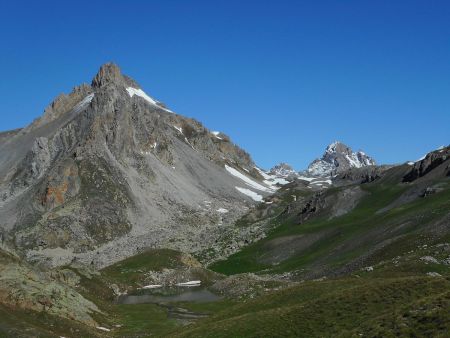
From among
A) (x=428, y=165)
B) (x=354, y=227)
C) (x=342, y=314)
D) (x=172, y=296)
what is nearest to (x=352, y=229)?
(x=354, y=227)

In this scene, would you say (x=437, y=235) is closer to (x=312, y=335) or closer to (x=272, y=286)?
(x=272, y=286)

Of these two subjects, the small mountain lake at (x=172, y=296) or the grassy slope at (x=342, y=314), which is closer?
the grassy slope at (x=342, y=314)

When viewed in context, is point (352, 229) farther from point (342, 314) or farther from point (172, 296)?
point (342, 314)

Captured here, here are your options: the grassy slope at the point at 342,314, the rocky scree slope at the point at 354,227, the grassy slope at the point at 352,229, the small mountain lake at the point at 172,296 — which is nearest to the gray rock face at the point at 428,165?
the rocky scree slope at the point at 354,227

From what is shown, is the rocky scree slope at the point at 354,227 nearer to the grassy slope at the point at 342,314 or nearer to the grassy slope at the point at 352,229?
the grassy slope at the point at 352,229

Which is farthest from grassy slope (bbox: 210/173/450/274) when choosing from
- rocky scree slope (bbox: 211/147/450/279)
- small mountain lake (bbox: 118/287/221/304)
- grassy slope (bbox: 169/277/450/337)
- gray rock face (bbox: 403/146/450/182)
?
grassy slope (bbox: 169/277/450/337)

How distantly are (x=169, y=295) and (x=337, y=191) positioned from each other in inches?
3079

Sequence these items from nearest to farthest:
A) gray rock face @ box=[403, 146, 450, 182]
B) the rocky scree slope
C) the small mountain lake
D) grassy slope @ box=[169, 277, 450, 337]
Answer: grassy slope @ box=[169, 277, 450, 337] → the rocky scree slope → the small mountain lake → gray rock face @ box=[403, 146, 450, 182]

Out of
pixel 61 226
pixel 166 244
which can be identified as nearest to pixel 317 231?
pixel 166 244

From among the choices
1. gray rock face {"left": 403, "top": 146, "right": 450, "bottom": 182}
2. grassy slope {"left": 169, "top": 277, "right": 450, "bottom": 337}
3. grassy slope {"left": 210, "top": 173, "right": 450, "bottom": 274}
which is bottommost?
grassy slope {"left": 169, "top": 277, "right": 450, "bottom": 337}

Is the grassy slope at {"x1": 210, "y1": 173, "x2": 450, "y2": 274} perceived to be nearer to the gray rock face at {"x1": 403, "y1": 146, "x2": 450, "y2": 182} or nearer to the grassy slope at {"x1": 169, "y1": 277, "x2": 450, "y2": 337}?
the gray rock face at {"x1": 403, "y1": 146, "x2": 450, "y2": 182}

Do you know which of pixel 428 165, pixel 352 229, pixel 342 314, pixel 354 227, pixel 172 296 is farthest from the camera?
pixel 428 165

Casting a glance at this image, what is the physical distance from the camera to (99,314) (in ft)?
250

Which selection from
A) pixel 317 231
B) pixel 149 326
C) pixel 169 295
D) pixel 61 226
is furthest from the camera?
pixel 61 226
